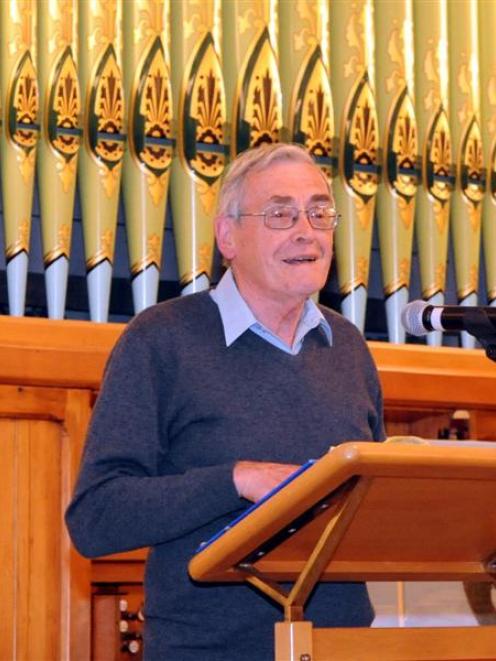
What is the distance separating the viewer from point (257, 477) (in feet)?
6.03

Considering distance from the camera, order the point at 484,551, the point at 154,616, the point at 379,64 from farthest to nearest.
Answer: the point at 379,64 < the point at 154,616 < the point at 484,551

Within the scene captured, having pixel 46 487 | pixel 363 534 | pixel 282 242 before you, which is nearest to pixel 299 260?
pixel 282 242

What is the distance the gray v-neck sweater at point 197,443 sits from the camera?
1.99m

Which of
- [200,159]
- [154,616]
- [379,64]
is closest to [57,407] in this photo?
[200,159]

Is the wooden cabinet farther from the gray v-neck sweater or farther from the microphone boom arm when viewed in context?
the microphone boom arm

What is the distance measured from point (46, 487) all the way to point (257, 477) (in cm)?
126

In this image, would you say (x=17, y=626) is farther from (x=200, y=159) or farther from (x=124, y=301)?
(x=200, y=159)

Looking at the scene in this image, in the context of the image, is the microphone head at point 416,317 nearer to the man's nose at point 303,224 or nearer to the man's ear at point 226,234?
the man's nose at point 303,224

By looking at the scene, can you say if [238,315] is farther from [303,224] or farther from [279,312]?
[303,224]

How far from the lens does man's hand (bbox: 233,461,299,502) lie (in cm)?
179

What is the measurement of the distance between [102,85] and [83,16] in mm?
183

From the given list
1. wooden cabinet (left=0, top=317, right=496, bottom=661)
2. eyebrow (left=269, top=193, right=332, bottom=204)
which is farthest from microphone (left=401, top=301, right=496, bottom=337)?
wooden cabinet (left=0, top=317, right=496, bottom=661)

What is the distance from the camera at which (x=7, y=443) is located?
2.99 m

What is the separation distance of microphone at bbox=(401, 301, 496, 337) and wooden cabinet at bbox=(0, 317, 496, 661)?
123 centimetres
